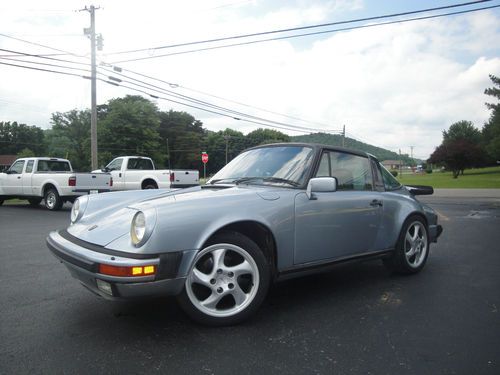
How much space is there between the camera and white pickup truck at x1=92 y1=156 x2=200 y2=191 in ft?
51.4

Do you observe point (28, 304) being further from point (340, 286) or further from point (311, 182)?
point (340, 286)

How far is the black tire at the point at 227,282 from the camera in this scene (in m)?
2.91

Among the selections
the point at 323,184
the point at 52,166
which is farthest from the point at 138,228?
the point at 52,166

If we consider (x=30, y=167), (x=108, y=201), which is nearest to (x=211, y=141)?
(x=30, y=167)

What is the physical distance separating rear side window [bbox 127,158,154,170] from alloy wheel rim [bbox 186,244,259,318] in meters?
14.0

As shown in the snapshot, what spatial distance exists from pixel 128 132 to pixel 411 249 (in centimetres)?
5462

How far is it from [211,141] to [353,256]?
86.0 metres

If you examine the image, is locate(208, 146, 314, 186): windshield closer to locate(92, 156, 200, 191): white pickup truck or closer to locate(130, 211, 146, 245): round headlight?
locate(130, 211, 146, 245): round headlight

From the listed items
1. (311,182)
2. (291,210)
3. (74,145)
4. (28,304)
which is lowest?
(28,304)

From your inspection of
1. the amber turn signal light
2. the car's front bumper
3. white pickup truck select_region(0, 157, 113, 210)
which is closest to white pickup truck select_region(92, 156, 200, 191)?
white pickup truck select_region(0, 157, 113, 210)

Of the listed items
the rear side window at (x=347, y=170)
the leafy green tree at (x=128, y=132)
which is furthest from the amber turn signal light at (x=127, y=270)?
the leafy green tree at (x=128, y=132)

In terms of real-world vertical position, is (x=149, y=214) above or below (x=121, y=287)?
above

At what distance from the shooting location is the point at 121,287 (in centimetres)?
260

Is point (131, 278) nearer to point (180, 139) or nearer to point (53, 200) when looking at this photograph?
point (53, 200)
